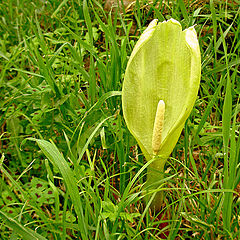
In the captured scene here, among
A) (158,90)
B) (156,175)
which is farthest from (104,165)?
(158,90)

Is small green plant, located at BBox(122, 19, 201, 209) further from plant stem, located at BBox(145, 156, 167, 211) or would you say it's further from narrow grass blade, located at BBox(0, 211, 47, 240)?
narrow grass blade, located at BBox(0, 211, 47, 240)

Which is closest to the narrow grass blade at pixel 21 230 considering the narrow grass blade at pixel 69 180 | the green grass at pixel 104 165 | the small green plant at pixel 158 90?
the green grass at pixel 104 165

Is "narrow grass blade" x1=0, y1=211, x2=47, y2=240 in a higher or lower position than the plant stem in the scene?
higher

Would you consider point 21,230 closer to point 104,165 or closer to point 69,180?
point 69,180

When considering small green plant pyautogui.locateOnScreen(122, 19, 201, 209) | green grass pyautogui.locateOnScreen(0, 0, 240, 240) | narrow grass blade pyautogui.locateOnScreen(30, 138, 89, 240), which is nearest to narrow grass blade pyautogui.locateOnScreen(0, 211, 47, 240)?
green grass pyautogui.locateOnScreen(0, 0, 240, 240)

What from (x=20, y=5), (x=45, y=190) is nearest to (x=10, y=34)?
(x=20, y=5)

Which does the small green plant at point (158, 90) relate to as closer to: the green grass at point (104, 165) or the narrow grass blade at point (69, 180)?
the green grass at point (104, 165)

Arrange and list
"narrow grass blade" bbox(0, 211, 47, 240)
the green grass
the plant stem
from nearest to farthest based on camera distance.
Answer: "narrow grass blade" bbox(0, 211, 47, 240)
the green grass
the plant stem
